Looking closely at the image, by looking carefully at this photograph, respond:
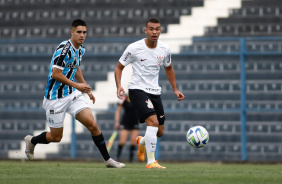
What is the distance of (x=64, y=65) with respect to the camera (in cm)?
695

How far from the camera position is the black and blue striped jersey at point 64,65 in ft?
22.6

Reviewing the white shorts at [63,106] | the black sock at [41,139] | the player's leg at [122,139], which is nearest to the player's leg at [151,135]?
the white shorts at [63,106]

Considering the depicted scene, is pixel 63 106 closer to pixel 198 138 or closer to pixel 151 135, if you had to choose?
pixel 151 135

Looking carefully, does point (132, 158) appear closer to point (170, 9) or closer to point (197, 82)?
point (197, 82)

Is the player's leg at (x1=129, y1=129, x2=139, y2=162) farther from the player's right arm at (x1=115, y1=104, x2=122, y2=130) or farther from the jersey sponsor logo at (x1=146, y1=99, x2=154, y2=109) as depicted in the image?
the jersey sponsor logo at (x1=146, y1=99, x2=154, y2=109)

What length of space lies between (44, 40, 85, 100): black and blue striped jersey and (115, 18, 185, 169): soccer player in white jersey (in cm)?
62

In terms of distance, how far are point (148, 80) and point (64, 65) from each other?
3.75 ft

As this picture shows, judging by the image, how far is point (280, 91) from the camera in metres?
12.2

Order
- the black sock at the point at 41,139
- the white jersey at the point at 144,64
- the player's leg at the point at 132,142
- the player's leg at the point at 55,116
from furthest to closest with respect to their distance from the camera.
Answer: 1. the player's leg at the point at 132,142
2. the black sock at the point at 41,139
3. the white jersey at the point at 144,64
4. the player's leg at the point at 55,116

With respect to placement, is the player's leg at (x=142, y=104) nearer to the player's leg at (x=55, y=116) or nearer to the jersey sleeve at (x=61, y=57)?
the player's leg at (x=55, y=116)

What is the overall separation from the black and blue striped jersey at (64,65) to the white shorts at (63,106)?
64mm

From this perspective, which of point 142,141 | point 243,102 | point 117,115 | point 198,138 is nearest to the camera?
point 198,138

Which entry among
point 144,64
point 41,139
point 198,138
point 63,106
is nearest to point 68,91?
point 63,106

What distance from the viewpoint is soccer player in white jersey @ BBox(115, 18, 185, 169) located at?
714 centimetres
